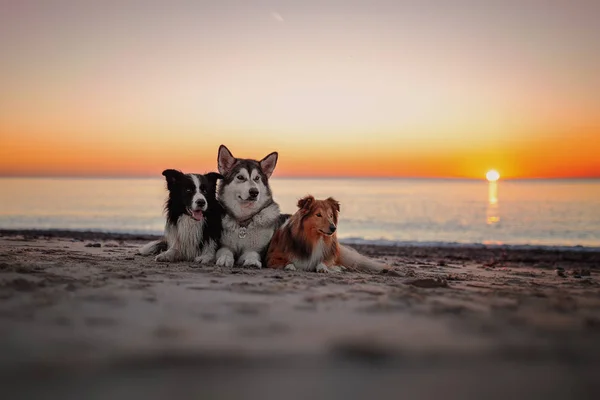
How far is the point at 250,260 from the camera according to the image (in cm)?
665

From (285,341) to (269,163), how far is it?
4.74 metres

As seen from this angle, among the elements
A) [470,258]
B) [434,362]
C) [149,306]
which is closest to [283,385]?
[434,362]

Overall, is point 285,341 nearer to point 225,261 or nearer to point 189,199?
point 225,261

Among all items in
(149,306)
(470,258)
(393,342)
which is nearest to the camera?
(393,342)

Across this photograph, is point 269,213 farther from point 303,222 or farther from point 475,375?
point 475,375

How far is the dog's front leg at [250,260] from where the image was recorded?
658 centimetres

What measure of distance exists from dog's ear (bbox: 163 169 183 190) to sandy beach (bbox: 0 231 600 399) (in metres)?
2.62

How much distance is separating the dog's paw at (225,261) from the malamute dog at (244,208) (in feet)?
0.56

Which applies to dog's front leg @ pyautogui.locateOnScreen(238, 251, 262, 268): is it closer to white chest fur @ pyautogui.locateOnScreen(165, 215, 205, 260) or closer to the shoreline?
white chest fur @ pyautogui.locateOnScreen(165, 215, 205, 260)

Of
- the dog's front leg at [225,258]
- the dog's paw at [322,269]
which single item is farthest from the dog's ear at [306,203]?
the dog's front leg at [225,258]

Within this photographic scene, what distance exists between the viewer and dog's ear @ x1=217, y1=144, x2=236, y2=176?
7.09 meters

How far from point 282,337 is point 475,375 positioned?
→ 103cm

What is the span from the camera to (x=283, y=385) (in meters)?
2.28

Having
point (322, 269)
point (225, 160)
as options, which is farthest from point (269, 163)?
point (322, 269)
